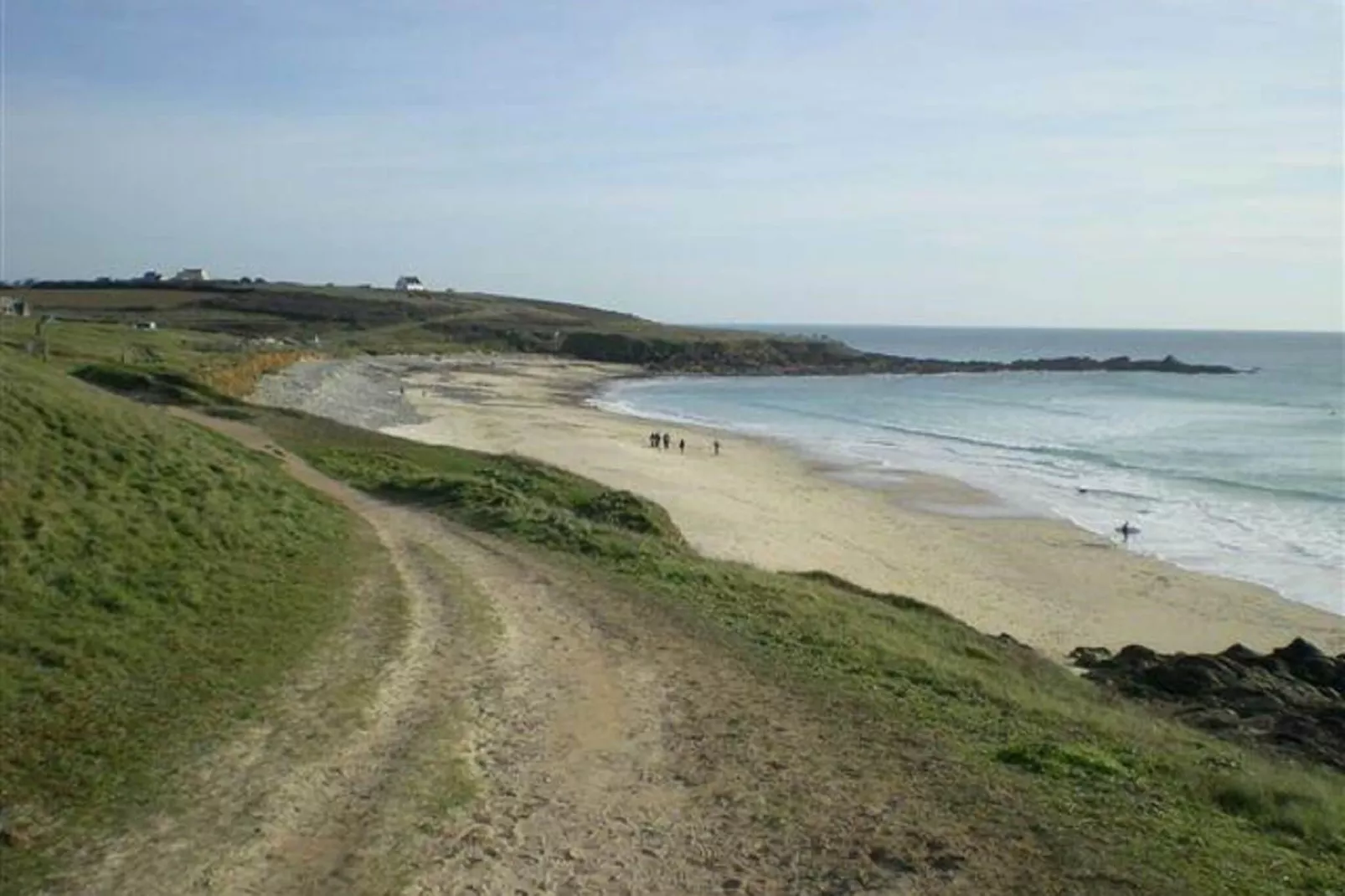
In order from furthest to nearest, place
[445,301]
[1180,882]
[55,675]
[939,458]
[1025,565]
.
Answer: [445,301], [939,458], [1025,565], [55,675], [1180,882]

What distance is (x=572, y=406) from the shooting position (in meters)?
78.9

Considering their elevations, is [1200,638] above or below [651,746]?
below

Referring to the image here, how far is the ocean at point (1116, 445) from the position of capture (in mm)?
37500

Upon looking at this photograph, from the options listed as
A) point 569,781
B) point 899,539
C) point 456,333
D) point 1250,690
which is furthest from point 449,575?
point 456,333

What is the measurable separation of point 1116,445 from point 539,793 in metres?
60.3

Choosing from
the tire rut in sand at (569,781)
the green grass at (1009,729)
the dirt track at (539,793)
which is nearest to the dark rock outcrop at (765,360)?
the green grass at (1009,729)

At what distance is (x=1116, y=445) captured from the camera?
64.6m

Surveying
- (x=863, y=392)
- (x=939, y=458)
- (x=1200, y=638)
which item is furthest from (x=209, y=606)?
(x=863, y=392)

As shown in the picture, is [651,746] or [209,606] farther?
[209,606]

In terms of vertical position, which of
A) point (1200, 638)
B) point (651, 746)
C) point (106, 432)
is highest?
point (106, 432)

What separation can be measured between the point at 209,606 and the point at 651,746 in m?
5.64

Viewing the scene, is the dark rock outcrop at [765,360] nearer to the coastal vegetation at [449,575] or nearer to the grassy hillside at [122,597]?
the coastal vegetation at [449,575]

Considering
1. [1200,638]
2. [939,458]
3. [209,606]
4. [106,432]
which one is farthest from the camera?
[939,458]

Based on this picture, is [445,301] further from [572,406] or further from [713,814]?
[713,814]
